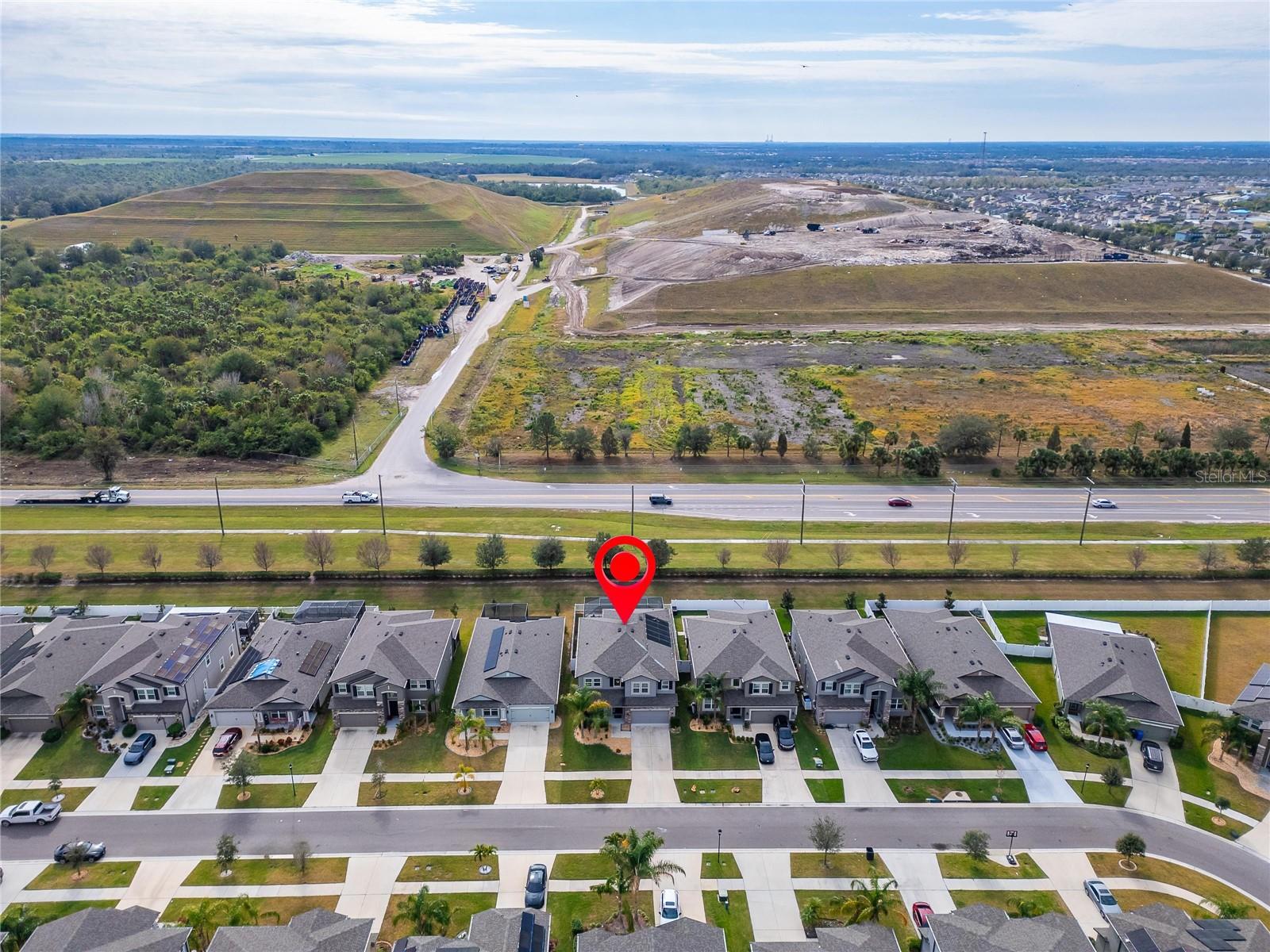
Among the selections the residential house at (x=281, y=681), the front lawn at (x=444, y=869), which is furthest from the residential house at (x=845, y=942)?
the residential house at (x=281, y=681)

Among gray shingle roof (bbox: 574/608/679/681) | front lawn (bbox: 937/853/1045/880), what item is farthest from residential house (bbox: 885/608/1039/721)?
gray shingle roof (bbox: 574/608/679/681)

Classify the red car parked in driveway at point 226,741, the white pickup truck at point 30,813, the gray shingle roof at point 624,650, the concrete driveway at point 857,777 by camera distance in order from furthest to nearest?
the gray shingle roof at point 624,650, the red car parked in driveway at point 226,741, the concrete driveway at point 857,777, the white pickup truck at point 30,813

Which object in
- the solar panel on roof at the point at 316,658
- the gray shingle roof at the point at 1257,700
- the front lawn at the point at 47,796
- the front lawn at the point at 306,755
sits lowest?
the front lawn at the point at 47,796

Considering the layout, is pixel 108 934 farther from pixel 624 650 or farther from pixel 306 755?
pixel 624 650

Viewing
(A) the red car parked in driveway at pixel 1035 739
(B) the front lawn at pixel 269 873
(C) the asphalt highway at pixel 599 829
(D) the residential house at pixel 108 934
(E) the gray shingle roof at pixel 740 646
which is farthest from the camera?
(E) the gray shingle roof at pixel 740 646

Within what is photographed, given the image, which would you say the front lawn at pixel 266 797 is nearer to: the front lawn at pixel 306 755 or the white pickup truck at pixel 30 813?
the front lawn at pixel 306 755
